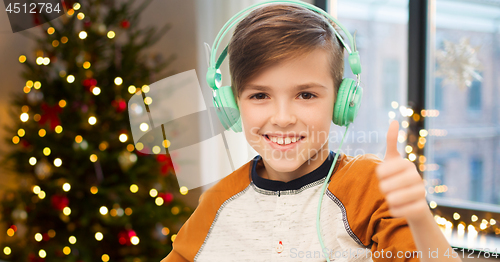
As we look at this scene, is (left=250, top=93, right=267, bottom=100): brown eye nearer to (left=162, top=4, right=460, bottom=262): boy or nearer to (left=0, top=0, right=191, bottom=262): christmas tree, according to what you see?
(left=162, top=4, right=460, bottom=262): boy

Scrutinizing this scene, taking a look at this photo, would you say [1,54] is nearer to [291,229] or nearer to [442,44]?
[291,229]

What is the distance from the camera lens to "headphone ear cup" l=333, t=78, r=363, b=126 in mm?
577

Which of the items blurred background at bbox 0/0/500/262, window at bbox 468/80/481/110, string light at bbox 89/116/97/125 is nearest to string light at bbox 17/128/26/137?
blurred background at bbox 0/0/500/262

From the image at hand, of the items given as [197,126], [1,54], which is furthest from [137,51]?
[1,54]

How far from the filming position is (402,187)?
1.26 ft

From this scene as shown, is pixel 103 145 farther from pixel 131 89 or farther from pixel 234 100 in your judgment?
pixel 234 100

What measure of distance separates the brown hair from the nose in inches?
2.9

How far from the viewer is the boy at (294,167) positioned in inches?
21.6

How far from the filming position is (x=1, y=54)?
5.78 ft

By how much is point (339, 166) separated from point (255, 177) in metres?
0.17

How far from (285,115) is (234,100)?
0.39ft

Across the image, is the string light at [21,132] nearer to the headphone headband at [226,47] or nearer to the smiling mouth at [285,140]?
the headphone headband at [226,47]

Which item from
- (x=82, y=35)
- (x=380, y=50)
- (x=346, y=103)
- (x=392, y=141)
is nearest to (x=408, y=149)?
(x=380, y=50)

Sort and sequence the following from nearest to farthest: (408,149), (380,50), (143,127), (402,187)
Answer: (402,187) → (143,127) → (408,149) → (380,50)
